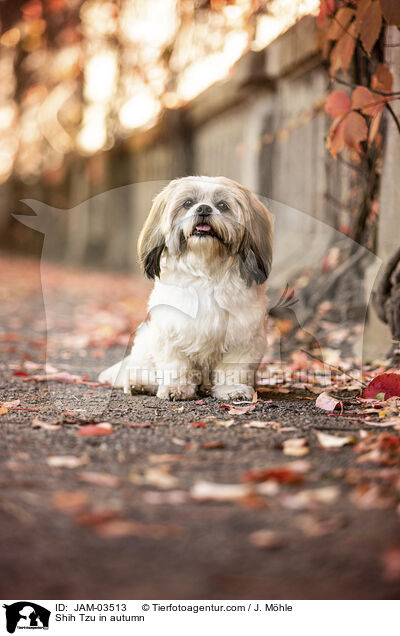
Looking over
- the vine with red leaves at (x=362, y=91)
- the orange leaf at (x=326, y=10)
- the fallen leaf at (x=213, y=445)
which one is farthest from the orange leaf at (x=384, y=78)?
the fallen leaf at (x=213, y=445)

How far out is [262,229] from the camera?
3246mm

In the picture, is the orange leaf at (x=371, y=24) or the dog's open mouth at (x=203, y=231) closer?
the dog's open mouth at (x=203, y=231)

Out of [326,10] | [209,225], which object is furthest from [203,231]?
[326,10]

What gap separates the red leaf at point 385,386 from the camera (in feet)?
10.8

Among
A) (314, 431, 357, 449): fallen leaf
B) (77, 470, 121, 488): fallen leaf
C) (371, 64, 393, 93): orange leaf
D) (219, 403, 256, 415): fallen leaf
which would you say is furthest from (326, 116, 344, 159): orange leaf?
(77, 470, 121, 488): fallen leaf

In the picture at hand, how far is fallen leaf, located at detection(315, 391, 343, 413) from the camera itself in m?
3.06

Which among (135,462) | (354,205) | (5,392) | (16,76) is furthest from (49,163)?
(135,462)

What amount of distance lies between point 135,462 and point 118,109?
11858 mm

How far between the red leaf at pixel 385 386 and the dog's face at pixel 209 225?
0.76 m

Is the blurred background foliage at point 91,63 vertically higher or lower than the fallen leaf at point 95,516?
higher

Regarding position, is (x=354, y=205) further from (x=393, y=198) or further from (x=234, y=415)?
(x=234, y=415)

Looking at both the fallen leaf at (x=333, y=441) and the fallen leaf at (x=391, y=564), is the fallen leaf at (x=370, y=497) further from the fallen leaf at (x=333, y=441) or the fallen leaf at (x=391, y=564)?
the fallen leaf at (x=333, y=441)
